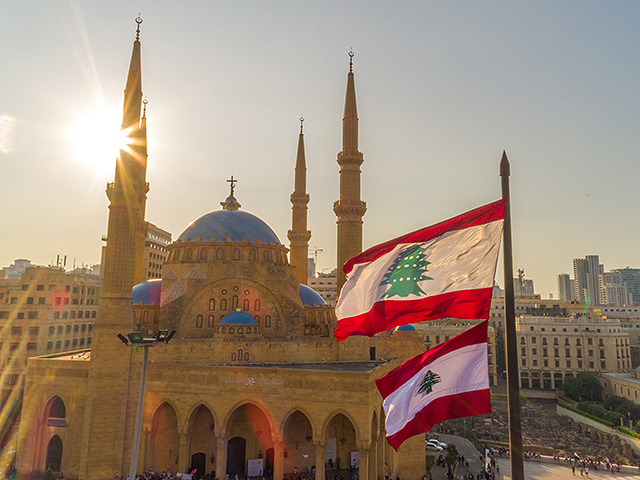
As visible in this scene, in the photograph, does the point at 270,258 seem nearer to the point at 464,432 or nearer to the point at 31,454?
the point at 31,454

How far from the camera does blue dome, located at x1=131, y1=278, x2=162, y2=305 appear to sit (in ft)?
99.6

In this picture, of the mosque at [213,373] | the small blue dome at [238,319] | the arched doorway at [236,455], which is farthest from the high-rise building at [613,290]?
the arched doorway at [236,455]

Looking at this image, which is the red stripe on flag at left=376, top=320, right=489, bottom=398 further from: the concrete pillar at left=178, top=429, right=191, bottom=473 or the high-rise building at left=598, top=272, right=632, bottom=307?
the high-rise building at left=598, top=272, right=632, bottom=307

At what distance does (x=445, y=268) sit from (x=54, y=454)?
1085 inches

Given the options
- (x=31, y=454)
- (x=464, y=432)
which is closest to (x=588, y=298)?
(x=464, y=432)

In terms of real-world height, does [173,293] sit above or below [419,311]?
Answer: above

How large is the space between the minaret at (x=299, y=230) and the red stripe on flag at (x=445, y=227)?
3497 centimetres

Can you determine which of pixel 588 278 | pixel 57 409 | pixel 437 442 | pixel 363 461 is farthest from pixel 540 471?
pixel 588 278

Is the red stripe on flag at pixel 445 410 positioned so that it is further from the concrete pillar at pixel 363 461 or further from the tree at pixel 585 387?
the tree at pixel 585 387

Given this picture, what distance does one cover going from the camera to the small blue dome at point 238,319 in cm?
2781

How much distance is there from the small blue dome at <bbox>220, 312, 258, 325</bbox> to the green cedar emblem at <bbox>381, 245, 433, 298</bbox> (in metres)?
20.8

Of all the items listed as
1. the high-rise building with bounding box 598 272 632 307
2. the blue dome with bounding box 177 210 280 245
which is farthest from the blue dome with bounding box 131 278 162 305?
the high-rise building with bounding box 598 272 632 307

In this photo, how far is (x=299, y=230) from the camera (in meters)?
44.5

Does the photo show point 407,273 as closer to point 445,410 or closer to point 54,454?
point 445,410
